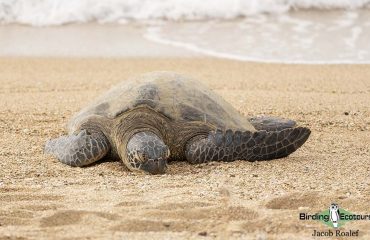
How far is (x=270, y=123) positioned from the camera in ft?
21.6

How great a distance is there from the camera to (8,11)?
16.2m

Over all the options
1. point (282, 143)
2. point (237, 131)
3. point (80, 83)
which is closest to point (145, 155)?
point (237, 131)

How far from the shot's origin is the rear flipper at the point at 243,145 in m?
5.76

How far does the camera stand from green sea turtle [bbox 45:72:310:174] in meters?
5.72

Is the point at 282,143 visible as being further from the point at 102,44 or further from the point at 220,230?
the point at 102,44

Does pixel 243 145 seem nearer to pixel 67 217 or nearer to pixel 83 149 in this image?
pixel 83 149

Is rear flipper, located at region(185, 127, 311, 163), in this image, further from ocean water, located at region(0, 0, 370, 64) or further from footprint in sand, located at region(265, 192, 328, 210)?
ocean water, located at region(0, 0, 370, 64)

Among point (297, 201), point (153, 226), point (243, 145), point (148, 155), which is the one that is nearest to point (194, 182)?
point (148, 155)

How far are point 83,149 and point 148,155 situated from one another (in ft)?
2.02

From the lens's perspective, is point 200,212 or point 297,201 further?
point 297,201

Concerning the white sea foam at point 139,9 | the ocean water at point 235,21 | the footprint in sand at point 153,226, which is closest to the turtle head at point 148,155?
the footprint in sand at point 153,226

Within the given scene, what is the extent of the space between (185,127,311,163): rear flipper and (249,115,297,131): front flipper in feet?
1.86

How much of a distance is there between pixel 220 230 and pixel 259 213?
391 mm

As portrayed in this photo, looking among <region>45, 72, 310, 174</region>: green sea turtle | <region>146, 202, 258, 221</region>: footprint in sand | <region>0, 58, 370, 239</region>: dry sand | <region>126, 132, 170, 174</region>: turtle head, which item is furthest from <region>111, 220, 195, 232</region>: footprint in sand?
<region>45, 72, 310, 174</region>: green sea turtle
